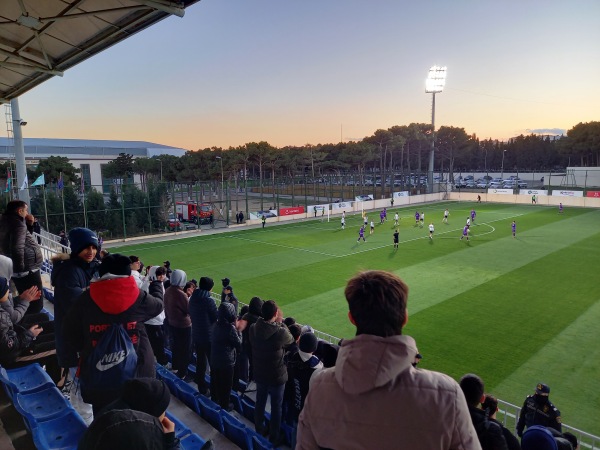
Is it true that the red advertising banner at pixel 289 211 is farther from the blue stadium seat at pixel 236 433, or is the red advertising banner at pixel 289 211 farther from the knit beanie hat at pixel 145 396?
the knit beanie hat at pixel 145 396

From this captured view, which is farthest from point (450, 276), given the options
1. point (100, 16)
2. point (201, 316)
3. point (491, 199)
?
point (491, 199)

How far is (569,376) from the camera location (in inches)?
415

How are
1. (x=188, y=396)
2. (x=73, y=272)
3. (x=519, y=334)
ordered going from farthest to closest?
(x=519, y=334)
(x=188, y=396)
(x=73, y=272)

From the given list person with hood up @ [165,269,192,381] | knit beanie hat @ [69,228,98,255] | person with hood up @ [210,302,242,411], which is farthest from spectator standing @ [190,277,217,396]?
knit beanie hat @ [69,228,98,255]

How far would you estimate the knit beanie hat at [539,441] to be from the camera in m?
3.24

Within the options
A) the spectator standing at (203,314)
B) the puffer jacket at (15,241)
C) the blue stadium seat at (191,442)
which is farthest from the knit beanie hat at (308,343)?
the puffer jacket at (15,241)

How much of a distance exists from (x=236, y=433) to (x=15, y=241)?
431 cm

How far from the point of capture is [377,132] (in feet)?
303

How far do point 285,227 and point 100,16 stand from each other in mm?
32091

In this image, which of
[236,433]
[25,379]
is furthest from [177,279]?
[236,433]

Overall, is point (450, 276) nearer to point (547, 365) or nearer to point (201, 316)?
point (547, 365)

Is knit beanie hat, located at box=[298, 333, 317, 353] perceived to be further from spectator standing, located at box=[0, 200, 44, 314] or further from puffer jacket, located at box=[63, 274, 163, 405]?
spectator standing, located at box=[0, 200, 44, 314]

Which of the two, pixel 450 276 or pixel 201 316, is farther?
pixel 450 276

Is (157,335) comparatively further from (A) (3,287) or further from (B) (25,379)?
(A) (3,287)
